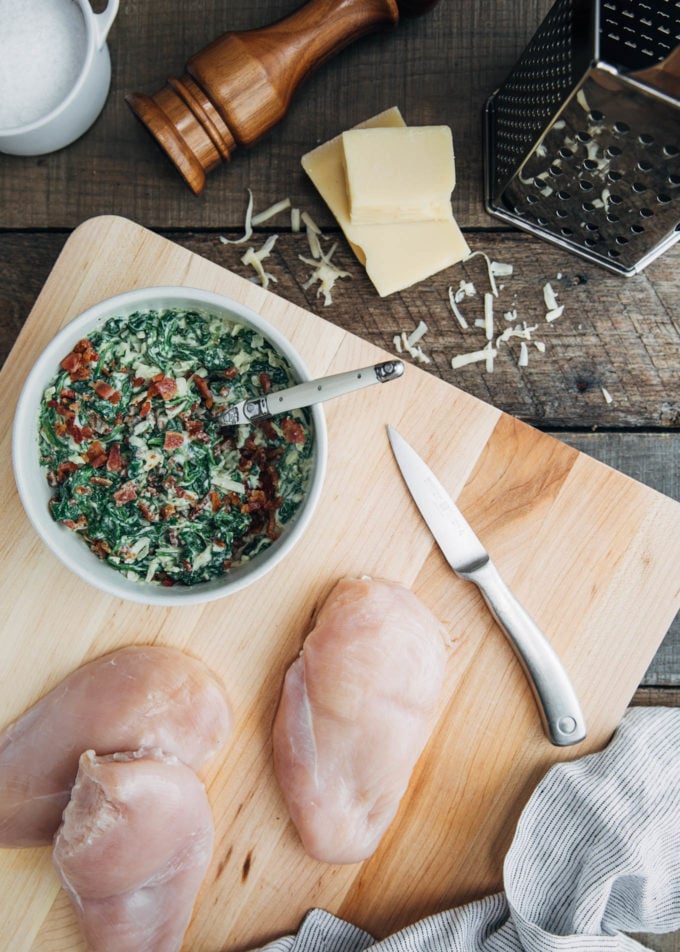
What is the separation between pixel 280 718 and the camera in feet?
4.86

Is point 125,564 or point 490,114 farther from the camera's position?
point 490,114

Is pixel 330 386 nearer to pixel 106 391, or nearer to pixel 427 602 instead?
pixel 106 391

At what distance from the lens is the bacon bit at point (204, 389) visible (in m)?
1.37

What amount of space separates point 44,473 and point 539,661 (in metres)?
0.94

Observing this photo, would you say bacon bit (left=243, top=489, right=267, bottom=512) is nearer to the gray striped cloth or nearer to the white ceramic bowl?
the white ceramic bowl

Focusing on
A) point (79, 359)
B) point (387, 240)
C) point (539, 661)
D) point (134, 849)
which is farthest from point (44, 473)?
point (539, 661)

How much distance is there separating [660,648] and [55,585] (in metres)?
1.21

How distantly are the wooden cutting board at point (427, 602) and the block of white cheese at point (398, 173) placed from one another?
0.93ft

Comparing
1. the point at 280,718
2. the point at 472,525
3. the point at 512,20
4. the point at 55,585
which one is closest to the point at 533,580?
the point at 472,525

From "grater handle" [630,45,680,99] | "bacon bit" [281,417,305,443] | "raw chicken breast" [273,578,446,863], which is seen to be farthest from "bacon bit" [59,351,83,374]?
"grater handle" [630,45,680,99]

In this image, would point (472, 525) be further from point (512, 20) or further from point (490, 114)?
A: point (512, 20)

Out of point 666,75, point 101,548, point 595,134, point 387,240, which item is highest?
point 666,75

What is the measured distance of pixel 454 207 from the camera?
1714 millimetres

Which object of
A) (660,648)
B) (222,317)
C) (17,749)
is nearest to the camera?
(222,317)
